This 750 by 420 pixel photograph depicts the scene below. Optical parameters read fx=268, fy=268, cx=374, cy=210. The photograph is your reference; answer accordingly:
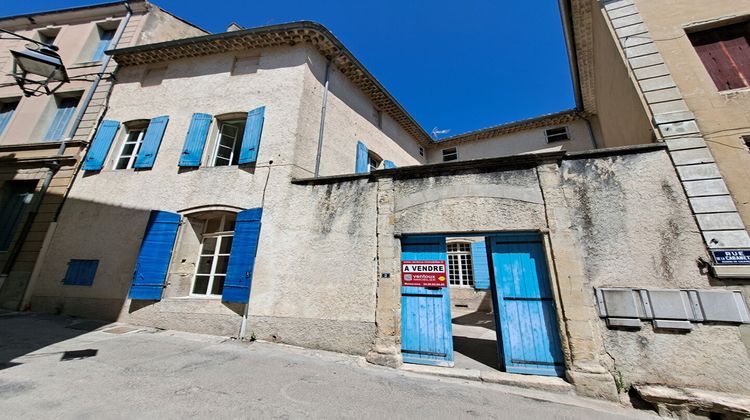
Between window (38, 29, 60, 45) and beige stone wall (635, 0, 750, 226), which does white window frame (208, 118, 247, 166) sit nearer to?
window (38, 29, 60, 45)

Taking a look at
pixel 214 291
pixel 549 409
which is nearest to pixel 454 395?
pixel 549 409

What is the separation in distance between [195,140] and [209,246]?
2.76 m

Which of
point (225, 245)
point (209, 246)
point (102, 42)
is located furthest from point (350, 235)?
point (102, 42)

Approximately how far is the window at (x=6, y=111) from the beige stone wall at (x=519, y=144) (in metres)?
15.6

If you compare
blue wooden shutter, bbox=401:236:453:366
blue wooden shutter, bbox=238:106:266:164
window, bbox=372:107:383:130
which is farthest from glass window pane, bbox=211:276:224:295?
window, bbox=372:107:383:130

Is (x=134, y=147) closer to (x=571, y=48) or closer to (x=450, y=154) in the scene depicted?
(x=450, y=154)

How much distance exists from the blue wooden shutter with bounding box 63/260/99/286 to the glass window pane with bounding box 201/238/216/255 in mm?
2500

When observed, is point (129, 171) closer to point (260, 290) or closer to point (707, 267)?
point (260, 290)

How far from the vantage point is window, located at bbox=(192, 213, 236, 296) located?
627 centimetres

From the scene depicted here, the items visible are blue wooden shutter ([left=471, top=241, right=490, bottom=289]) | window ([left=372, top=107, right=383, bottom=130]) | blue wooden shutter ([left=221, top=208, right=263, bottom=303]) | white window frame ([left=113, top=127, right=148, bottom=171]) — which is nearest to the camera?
blue wooden shutter ([left=221, top=208, right=263, bottom=303])

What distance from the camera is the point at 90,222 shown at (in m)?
6.86

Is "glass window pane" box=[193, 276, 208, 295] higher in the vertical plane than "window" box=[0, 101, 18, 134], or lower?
lower

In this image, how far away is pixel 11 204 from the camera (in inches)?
308

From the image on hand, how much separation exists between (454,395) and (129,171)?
29.8 ft
